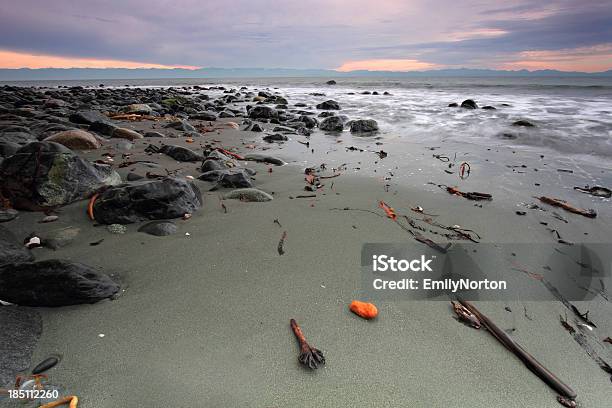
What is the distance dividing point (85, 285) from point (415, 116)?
15564 millimetres

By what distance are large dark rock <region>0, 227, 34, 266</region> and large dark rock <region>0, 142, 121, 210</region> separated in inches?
31.5

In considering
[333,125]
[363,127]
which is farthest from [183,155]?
[363,127]

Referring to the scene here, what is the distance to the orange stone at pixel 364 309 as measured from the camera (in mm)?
2225

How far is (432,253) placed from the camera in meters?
3.08

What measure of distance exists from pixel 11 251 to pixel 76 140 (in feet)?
15.6

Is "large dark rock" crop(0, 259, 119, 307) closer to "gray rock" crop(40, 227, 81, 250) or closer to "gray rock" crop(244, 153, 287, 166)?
"gray rock" crop(40, 227, 81, 250)

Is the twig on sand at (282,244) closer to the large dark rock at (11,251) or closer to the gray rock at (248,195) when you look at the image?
the gray rock at (248,195)

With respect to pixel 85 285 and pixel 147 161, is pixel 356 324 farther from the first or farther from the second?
pixel 147 161

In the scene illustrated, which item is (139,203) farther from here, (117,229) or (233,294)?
(233,294)

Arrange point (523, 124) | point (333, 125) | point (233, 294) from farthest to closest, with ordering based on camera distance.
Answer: point (523, 124) → point (333, 125) → point (233, 294)

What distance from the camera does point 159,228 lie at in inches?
125

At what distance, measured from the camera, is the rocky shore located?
174 cm

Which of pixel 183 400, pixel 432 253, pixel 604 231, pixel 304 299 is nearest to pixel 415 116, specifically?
pixel 604 231

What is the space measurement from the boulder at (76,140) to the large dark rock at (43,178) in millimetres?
3074
